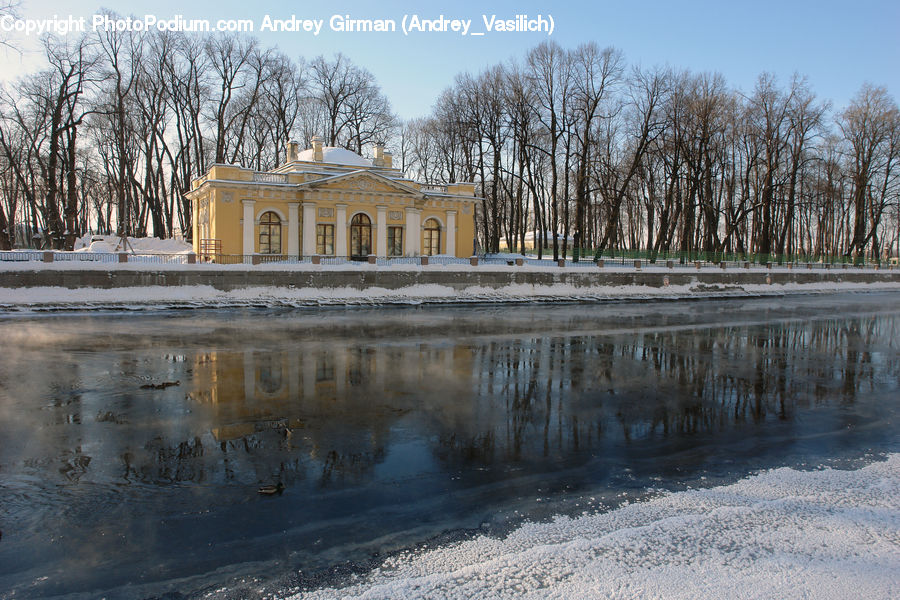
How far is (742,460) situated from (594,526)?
2.82 meters

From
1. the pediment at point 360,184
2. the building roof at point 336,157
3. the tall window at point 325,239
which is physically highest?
the building roof at point 336,157

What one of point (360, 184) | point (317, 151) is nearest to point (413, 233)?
point (360, 184)

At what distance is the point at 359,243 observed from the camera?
123 feet

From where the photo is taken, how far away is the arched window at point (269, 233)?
1394 inches

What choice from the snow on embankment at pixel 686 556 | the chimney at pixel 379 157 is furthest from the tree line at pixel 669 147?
the snow on embankment at pixel 686 556

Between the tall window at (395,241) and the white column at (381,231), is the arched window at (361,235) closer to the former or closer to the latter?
the white column at (381,231)

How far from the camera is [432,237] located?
4031 cm

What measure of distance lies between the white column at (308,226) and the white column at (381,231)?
4.09 m

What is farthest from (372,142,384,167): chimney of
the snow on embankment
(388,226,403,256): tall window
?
the snow on embankment

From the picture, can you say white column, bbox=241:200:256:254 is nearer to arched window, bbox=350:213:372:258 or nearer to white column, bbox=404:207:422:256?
arched window, bbox=350:213:372:258

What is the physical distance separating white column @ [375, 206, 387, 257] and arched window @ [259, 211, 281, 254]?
6.14 m

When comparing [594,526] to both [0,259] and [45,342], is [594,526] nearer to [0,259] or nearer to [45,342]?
[45,342]

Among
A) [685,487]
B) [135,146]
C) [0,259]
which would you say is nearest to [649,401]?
[685,487]

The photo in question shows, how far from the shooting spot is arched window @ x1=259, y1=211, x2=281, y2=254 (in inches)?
1394
